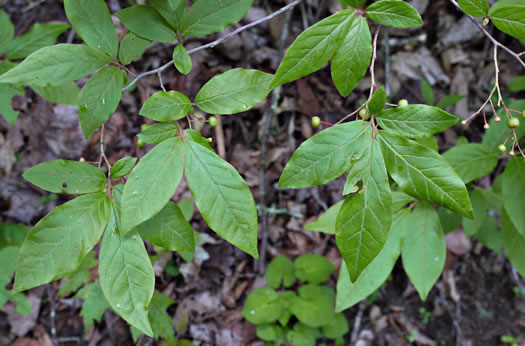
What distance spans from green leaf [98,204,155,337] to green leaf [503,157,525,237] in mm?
1541

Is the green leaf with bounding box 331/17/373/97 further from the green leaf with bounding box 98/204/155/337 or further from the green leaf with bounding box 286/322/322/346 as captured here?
the green leaf with bounding box 286/322/322/346

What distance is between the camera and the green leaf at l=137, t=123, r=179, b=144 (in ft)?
3.52

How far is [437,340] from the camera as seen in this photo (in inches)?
110

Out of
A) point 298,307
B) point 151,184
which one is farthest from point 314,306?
point 151,184

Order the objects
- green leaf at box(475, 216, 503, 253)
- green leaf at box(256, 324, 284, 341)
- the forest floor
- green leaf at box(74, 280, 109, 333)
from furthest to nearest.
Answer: the forest floor, green leaf at box(256, 324, 284, 341), green leaf at box(74, 280, 109, 333), green leaf at box(475, 216, 503, 253)

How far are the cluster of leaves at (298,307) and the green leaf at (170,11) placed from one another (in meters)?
1.92

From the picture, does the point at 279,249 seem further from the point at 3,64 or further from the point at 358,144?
the point at 3,64

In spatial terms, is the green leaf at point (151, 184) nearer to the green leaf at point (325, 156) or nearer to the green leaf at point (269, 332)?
the green leaf at point (325, 156)

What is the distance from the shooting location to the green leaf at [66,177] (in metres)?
1.13

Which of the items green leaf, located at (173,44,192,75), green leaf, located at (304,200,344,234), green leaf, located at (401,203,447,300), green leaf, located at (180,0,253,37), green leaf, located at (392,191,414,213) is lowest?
green leaf, located at (401,203,447,300)

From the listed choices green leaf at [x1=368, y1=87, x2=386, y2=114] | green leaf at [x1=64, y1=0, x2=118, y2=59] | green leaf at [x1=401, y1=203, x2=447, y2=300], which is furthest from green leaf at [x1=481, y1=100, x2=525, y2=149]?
green leaf at [x1=64, y1=0, x2=118, y2=59]

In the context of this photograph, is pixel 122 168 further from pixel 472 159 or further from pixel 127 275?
Result: pixel 472 159

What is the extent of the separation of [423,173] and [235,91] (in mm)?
649

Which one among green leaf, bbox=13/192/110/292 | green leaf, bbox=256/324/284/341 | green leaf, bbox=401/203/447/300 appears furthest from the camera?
green leaf, bbox=256/324/284/341
